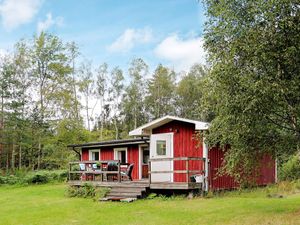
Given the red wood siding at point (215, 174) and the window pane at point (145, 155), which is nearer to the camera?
the red wood siding at point (215, 174)

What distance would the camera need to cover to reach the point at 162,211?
1088 cm

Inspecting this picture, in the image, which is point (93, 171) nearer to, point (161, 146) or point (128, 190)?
point (128, 190)

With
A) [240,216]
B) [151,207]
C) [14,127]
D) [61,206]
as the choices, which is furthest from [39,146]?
[240,216]

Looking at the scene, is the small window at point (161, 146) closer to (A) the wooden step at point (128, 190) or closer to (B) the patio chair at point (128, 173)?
(B) the patio chair at point (128, 173)

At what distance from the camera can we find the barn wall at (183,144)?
14969mm

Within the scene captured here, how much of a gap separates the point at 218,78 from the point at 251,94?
2.91 feet

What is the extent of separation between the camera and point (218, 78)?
8742 millimetres

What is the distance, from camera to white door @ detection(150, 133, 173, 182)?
615 inches

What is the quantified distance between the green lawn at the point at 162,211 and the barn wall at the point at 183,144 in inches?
81.9

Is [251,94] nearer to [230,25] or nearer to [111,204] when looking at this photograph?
[230,25]

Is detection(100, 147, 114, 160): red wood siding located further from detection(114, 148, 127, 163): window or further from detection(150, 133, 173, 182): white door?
detection(150, 133, 173, 182): white door

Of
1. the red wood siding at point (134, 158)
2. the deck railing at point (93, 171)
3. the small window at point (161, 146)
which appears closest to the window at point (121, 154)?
the red wood siding at point (134, 158)

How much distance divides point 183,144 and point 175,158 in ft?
6.68

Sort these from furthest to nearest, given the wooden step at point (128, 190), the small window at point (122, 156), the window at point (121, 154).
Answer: the small window at point (122, 156) < the window at point (121, 154) < the wooden step at point (128, 190)
